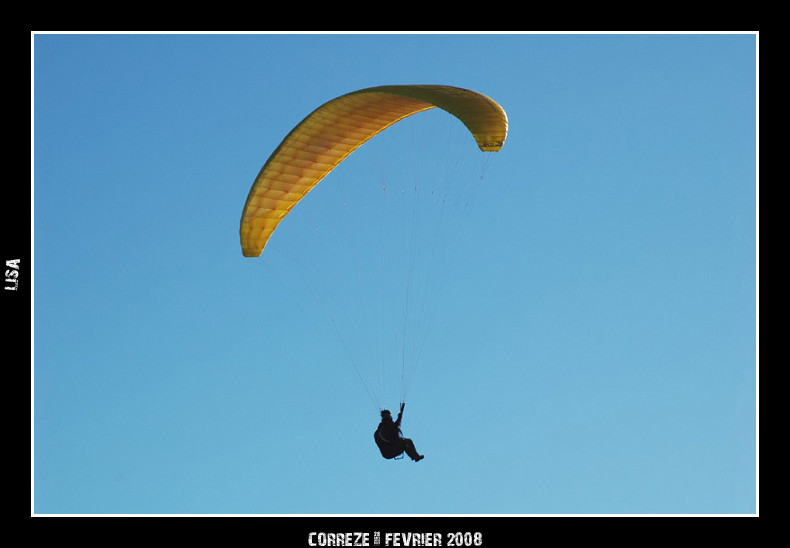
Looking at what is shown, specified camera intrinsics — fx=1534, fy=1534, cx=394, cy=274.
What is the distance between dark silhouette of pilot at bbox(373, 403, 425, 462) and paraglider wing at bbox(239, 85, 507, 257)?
16.0 feet

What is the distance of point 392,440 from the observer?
3138 cm

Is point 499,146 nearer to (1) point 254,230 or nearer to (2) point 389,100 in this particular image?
(2) point 389,100

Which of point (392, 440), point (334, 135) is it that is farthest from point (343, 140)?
point (392, 440)

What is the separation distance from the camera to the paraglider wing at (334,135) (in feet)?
101

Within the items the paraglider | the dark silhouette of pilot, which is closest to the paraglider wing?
the paraglider

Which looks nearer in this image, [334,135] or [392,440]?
[392,440]

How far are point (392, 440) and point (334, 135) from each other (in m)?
6.63

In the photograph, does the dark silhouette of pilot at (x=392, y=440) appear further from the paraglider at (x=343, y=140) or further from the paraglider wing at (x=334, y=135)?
the paraglider wing at (x=334, y=135)

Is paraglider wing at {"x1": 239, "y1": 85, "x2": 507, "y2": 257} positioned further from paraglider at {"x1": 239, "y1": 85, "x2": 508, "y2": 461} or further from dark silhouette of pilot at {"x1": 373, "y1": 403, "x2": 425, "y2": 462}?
dark silhouette of pilot at {"x1": 373, "y1": 403, "x2": 425, "y2": 462}

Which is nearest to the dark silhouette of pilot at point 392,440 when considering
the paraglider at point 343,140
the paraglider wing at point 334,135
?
the paraglider at point 343,140

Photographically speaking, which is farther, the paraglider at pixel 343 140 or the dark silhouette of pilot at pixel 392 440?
the dark silhouette of pilot at pixel 392 440

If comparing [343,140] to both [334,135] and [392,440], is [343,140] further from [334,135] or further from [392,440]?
[392,440]
